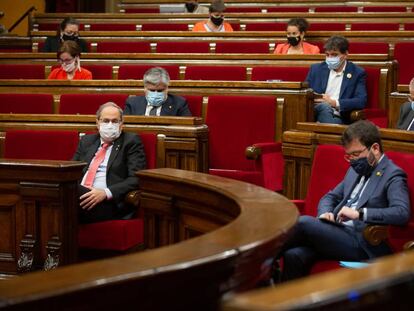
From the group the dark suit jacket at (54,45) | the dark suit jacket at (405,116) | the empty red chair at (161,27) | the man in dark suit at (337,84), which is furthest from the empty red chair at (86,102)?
the empty red chair at (161,27)

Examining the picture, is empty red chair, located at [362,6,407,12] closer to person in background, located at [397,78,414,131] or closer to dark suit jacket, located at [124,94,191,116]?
dark suit jacket, located at [124,94,191,116]

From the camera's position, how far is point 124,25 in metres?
5.46

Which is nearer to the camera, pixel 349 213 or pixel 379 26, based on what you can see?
pixel 349 213

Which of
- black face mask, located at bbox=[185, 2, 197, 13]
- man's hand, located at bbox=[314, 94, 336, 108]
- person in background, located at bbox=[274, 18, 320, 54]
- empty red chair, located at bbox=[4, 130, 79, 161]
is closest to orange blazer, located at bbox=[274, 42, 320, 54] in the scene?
person in background, located at bbox=[274, 18, 320, 54]

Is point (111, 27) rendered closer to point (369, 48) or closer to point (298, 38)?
point (298, 38)

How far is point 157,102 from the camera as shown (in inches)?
133

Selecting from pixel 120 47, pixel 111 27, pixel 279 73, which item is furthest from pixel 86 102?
pixel 111 27

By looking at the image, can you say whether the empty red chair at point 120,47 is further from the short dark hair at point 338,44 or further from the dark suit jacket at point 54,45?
the short dark hair at point 338,44

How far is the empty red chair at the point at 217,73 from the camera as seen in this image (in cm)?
385

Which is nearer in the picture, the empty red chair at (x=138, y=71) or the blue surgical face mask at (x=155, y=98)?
the blue surgical face mask at (x=155, y=98)

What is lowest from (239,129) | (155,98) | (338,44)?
(239,129)

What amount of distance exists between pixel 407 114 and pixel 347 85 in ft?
2.07

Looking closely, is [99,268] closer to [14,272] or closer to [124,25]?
[14,272]

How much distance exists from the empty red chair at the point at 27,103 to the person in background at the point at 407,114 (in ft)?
4.42
